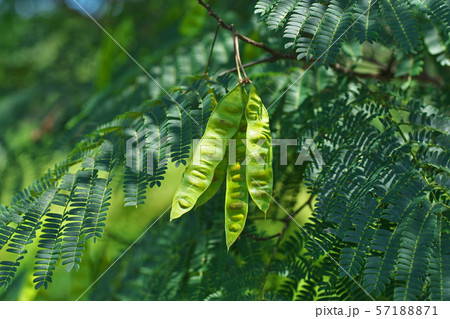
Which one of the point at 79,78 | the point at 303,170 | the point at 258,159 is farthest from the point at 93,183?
the point at 79,78

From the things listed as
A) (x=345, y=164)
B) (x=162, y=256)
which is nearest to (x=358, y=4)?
(x=345, y=164)

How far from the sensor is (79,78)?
12.8 feet

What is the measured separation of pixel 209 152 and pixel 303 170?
43 centimetres

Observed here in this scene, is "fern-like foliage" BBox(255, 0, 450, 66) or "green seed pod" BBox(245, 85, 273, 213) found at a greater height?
"fern-like foliage" BBox(255, 0, 450, 66)

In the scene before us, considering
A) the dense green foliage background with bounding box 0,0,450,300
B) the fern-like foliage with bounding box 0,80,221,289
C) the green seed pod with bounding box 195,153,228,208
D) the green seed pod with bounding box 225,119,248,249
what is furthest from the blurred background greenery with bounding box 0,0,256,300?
the green seed pod with bounding box 225,119,248,249

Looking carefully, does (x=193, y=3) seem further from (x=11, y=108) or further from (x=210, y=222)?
(x=11, y=108)

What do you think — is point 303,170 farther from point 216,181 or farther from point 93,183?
point 93,183

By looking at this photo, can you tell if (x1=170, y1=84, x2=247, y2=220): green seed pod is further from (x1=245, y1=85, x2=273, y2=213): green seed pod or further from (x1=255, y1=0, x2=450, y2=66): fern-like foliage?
(x1=255, y1=0, x2=450, y2=66): fern-like foliage

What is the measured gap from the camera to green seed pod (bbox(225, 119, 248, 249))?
3.71 feet

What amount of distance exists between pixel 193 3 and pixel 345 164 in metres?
1.69

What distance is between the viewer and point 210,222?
1.62m

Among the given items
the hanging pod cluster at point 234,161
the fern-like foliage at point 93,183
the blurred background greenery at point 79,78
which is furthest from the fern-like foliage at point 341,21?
the blurred background greenery at point 79,78

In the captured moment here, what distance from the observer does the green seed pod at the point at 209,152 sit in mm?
1116

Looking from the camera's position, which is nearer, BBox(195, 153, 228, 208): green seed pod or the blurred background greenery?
BBox(195, 153, 228, 208): green seed pod
